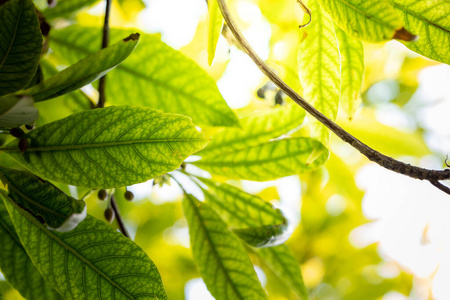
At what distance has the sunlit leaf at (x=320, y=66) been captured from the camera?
29.1 inches

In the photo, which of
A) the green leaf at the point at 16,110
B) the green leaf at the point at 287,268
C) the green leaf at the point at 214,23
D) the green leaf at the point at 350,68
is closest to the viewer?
the green leaf at the point at 16,110

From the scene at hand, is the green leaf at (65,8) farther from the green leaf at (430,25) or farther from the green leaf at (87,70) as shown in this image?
the green leaf at (430,25)

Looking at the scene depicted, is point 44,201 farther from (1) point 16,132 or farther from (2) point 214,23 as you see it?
(2) point 214,23

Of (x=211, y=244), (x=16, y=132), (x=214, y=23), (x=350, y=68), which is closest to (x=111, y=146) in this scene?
(x=16, y=132)

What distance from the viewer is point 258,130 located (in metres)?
0.97

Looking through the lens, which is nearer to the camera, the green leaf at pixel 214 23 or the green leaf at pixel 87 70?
the green leaf at pixel 87 70

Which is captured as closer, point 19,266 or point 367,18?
point 367,18

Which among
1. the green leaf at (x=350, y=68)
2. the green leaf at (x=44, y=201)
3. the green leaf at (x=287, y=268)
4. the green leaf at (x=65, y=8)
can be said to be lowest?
the green leaf at (x=287, y=268)

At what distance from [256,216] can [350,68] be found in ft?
1.10

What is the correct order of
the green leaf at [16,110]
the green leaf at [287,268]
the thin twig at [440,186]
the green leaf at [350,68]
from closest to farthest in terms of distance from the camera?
the green leaf at [16,110], the thin twig at [440,186], the green leaf at [350,68], the green leaf at [287,268]

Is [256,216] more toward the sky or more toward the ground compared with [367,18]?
more toward the ground

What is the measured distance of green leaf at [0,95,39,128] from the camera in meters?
0.48

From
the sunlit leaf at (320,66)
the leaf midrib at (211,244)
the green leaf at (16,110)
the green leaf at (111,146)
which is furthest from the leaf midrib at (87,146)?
the leaf midrib at (211,244)

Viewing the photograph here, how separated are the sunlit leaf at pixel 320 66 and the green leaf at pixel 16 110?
0.42 meters
